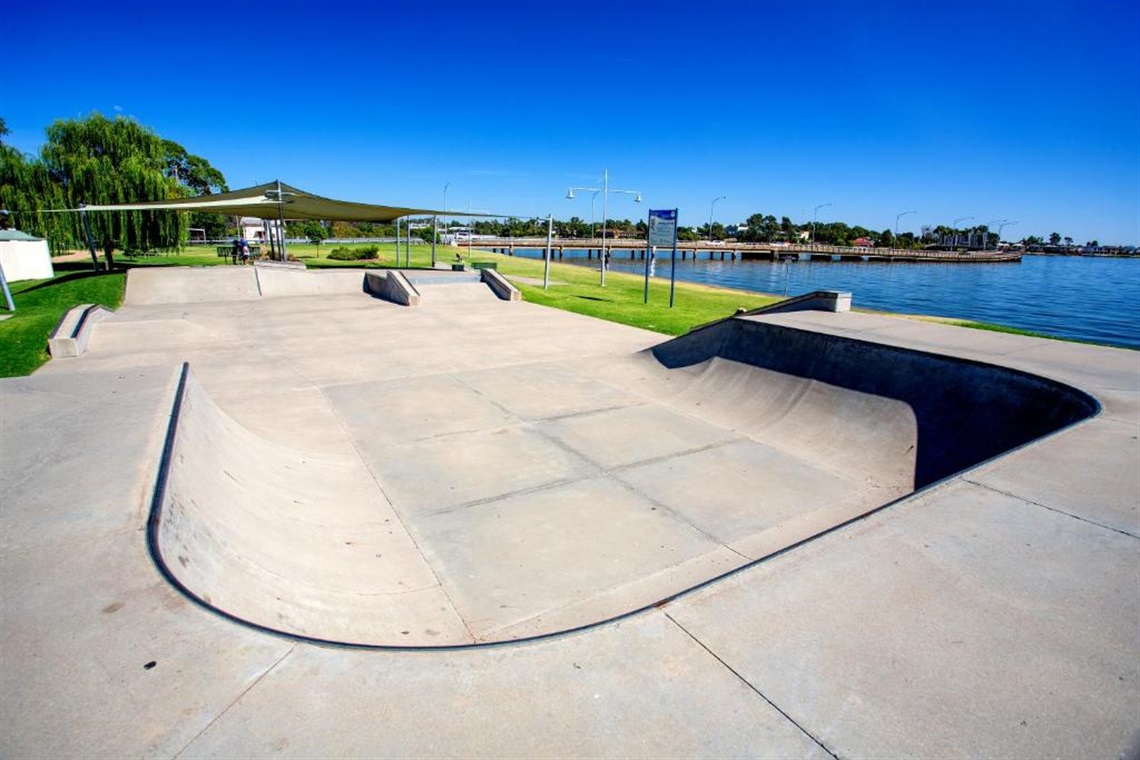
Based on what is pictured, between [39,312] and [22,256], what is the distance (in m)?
15.3

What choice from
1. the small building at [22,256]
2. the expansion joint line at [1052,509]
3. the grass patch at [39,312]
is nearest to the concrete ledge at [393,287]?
the grass patch at [39,312]

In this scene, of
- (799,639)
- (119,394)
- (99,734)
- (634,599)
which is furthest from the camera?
(119,394)

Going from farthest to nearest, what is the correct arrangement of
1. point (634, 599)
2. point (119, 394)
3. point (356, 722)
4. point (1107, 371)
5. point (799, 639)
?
1. point (1107, 371)
2. point (119, 394)
3. point (634, 599)
4. point (799, 639)
5. point (356, 722)

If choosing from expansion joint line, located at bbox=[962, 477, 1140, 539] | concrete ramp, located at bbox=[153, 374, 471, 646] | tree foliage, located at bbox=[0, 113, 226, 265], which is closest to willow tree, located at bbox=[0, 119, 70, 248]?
tree foliage, located at bbox=[0, 113, 226, 265]

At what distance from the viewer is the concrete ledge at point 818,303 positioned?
14047 mm

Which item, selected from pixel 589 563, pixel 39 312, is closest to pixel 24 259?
pixel 39 312

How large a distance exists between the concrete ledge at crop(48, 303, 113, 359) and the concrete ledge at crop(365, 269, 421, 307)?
9521mm

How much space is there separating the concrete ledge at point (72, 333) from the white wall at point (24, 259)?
15838 millimetres

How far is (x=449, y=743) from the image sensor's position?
7.79ft

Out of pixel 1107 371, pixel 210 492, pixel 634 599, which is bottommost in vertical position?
pixel 634 599

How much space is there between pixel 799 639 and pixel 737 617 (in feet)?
1.14

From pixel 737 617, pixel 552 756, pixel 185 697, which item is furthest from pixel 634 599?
pixel 185 697

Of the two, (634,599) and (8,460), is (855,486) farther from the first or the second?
(8,460)

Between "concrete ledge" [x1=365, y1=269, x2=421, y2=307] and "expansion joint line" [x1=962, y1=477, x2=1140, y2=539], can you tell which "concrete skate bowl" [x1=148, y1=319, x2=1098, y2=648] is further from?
"concrete ledge" [x1=365, y1=269, x2=421, y2=307]
